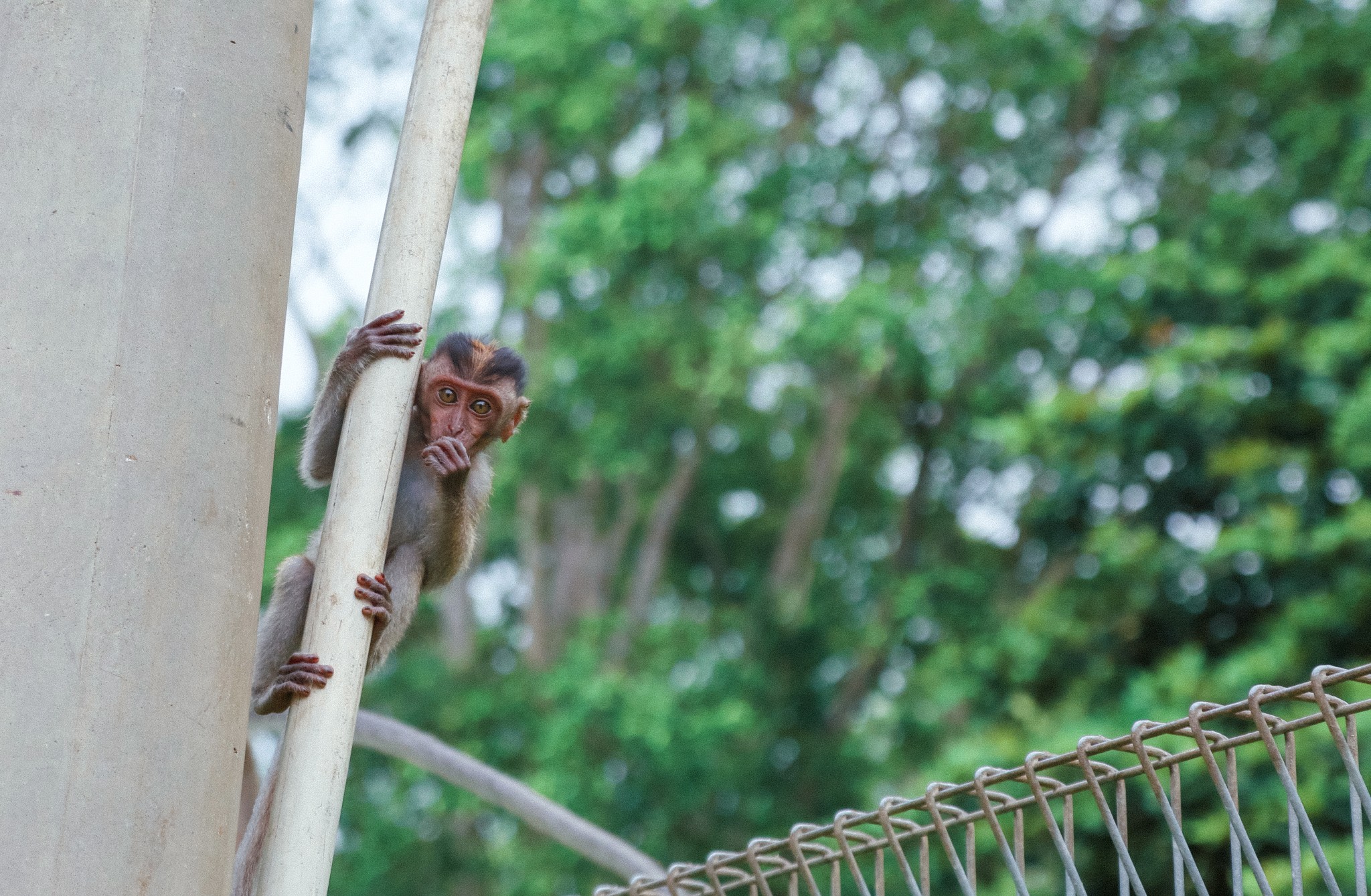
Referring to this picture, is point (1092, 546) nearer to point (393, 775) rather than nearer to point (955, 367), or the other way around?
point (955, 367)

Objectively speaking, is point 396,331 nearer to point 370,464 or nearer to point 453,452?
point 370,464

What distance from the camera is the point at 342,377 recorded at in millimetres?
3264

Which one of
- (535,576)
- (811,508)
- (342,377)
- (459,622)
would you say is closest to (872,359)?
(811,508)

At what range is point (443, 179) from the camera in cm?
226

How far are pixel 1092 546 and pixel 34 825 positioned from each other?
26.7 ft

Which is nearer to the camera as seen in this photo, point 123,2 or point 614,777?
point 123,2

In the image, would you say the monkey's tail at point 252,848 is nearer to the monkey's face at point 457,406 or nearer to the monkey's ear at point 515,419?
the monkey's face at point 457,406

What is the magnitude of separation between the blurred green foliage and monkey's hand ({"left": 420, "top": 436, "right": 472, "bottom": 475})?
6312mm

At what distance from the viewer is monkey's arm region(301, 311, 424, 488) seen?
2254 mm

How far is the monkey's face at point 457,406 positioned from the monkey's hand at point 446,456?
0.28 metres

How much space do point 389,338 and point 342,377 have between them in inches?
42.0

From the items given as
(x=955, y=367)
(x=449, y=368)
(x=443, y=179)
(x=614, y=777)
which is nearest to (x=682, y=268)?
(x=955, y=367)

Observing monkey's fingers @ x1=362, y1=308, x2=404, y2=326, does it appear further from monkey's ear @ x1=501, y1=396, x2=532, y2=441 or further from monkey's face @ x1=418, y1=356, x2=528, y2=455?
monkey's ear @ x1=501, y1=396, x2=532, y2=441

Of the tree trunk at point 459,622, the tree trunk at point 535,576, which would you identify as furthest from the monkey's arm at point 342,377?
the tree trunk at point 459,622
